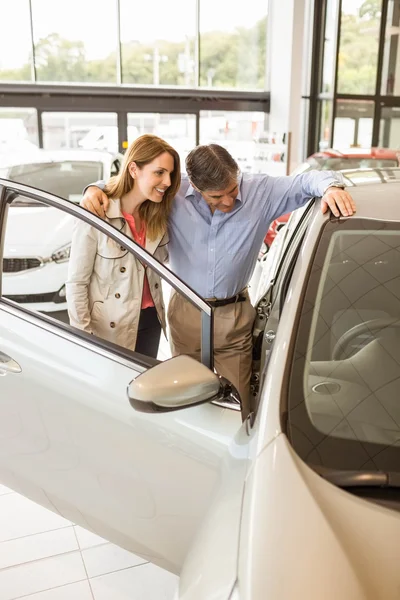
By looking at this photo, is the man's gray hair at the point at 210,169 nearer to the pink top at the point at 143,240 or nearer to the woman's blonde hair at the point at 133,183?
the woman's blonde hair at the point at 133,183

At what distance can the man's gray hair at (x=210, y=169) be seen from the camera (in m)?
1.94

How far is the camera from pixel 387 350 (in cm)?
138

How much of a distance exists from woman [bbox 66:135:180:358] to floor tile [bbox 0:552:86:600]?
807mm

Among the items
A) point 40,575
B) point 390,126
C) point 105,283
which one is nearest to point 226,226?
point 105,283

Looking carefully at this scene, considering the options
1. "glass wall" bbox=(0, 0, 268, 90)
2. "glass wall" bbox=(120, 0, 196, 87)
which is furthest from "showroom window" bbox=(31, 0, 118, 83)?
"glass wall" bbox=(120, 0, 196, 87)

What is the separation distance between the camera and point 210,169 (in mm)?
1943

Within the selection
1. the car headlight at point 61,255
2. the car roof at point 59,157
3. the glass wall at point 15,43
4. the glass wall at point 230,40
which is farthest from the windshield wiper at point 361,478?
the glass wall at point 230,40

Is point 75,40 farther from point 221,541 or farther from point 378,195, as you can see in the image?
point 221,541

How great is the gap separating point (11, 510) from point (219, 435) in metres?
1.50

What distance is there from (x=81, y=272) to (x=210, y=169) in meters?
0.52

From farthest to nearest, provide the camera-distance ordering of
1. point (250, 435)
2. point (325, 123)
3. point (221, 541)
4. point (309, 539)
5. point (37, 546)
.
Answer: point (325, 123) < point (37, 546) < point (250, 435) < point (221, 541) < point (309, 539)

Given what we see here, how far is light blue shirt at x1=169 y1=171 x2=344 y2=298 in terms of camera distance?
2074 millimetres

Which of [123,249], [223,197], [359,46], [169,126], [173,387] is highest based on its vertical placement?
[359,46]

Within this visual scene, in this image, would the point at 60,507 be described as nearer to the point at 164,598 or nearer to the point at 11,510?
the point at 164,598
